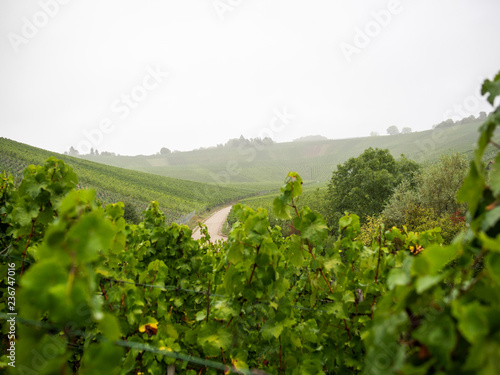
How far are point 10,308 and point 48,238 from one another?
314 cm

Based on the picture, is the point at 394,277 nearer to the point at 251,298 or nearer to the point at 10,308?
the point at 251,298

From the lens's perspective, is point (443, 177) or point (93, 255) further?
point (443, 177)

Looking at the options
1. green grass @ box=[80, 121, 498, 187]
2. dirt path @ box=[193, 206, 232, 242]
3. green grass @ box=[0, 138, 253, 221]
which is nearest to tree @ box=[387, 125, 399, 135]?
green grass @ box=[80, 121, 498, 187]

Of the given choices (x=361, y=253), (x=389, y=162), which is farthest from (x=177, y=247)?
(x=389, y=162)

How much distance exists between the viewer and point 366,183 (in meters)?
22.0

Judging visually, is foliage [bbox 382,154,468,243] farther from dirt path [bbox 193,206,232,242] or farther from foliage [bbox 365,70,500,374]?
foliage [bbox 365,70,500,374]

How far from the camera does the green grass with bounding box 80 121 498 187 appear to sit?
93.2 m

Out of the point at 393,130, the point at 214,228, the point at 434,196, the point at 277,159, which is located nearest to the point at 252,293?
the point at 434,196

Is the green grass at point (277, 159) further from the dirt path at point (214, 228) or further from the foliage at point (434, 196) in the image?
the foliage at point (434, 196)

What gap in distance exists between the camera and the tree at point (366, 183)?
71.3 ft

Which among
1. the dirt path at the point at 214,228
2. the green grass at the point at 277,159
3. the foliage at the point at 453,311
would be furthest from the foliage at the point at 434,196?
the green grass at the point at 277,159

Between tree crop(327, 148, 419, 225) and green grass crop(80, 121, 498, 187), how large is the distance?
5853cm

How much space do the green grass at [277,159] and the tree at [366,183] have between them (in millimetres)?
58531

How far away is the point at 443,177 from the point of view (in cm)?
1633
